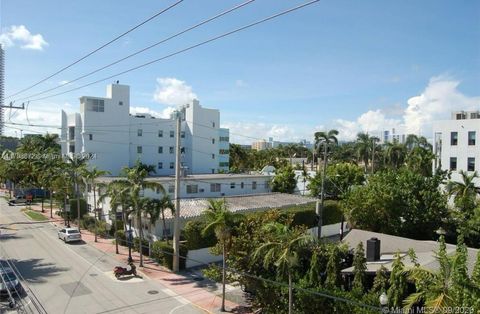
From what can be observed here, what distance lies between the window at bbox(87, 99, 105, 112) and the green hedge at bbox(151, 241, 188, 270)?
125ft

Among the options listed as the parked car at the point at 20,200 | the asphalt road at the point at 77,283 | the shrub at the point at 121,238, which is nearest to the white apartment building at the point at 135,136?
the parked car at the point at 20,200

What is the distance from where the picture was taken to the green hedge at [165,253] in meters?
31.3

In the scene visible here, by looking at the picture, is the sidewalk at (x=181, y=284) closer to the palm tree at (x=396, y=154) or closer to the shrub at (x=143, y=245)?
the shrub at (x=143, y=245)

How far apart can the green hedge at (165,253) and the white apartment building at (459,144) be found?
35359 mm

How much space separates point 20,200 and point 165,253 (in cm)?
4714

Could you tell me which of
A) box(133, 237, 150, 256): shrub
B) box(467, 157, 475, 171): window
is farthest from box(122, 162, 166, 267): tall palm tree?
box(467, 157, 475, 171): window

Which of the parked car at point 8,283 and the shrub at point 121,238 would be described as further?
the shrub at point 121,238

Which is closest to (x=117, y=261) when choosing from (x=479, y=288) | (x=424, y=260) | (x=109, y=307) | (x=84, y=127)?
(x=109, y=307)

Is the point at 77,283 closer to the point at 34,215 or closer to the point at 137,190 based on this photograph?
the point at 137,190

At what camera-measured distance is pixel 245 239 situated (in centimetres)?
2272

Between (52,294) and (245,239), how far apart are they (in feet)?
43.6

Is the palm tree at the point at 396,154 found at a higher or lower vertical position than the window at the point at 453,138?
lower

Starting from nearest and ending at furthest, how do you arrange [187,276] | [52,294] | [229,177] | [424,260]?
[424,260], [52,294], [187,276], [229,177]

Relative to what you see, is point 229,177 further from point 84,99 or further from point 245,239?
point 245,239
